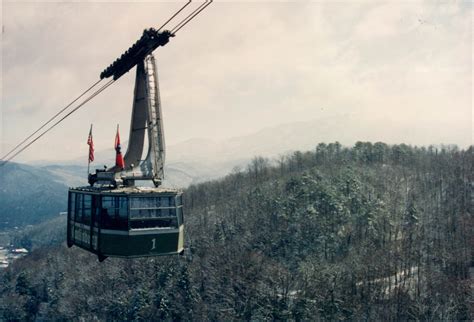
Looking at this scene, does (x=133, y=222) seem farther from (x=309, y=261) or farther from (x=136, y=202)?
(x=309, y=261)

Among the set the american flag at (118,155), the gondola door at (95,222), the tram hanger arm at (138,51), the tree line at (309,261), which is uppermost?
the tram hanger arm at (138,51)

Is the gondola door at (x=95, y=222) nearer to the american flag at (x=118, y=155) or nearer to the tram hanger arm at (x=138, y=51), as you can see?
the american flag at (x=118, y=155)

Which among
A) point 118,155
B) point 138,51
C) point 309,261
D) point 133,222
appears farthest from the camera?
point 309,261

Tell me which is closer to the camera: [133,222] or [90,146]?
[133,222]

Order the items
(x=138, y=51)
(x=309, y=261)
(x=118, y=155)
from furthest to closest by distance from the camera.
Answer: (x=309, y=261)
(x=138, y=51)
(x=118, y=155)

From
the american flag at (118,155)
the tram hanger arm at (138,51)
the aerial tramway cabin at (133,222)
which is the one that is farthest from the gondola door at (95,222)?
the tram hanger arm at (138,51)

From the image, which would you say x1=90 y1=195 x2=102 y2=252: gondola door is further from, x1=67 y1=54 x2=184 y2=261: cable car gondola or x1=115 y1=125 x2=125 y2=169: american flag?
x1=115 y1=125 x2=125 y2=169: american flag

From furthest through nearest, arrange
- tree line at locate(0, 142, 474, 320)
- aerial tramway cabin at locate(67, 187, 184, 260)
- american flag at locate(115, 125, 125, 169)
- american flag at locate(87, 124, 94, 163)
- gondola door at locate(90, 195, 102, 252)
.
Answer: tree line at locate(0, 142, 474, 320)
american flag at locate(87, 124, 94, 163)
american flag at locate(115, 125, 125, 169)
gondola door at locate(90, 195, 102, 252)
aerial tramway cabin at locate(67, 187, 184, 260)

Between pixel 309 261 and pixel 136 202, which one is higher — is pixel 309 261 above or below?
below

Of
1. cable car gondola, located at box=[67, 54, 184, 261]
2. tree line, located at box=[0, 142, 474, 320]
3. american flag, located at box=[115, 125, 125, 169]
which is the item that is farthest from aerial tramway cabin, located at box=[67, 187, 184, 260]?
tree line, located at box=[0, 142, 474, 320]

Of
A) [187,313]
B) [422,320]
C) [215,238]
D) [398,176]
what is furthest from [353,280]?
[398,176]

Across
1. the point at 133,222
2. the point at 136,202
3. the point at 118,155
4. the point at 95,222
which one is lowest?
the point at 95,222

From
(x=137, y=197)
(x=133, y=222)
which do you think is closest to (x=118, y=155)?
(x=137, y=197)

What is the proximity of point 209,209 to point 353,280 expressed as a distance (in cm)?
6844
